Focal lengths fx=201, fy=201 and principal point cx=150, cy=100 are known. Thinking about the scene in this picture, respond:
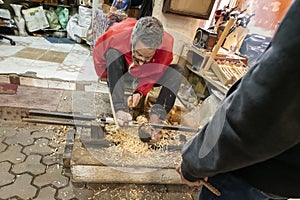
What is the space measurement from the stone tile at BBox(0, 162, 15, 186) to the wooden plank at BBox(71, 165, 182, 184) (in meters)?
0.35

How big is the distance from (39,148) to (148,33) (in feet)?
3.39

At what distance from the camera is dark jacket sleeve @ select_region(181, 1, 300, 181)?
0.31 metres

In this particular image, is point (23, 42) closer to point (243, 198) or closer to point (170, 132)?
point (170, 132)

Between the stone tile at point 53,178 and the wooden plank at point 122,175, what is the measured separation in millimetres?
101

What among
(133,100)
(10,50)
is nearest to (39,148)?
(133,100)

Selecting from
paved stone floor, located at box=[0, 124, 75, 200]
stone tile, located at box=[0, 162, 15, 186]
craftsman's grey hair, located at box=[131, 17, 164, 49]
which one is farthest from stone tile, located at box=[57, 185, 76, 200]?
craftsman's grey hair, located at box=[131, 17, 164, 49]

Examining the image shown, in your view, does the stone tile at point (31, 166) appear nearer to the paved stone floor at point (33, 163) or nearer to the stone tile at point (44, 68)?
the paved stone floor at point (33, 163)

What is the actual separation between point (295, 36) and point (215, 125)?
0.23 metres

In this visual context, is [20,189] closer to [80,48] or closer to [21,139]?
[21,139]

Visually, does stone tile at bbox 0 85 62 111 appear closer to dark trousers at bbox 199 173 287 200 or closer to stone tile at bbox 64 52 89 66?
stone tile at bbox 64 52 89 66

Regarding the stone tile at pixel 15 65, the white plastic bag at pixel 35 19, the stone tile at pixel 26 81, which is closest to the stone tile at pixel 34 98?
the stone tile at pixel 26 81

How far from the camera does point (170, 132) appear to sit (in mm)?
1511

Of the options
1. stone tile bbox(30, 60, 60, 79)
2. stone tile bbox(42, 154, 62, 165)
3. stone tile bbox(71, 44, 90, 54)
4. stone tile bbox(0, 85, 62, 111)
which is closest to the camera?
stone tile bbox(42, 154, 62, 165)

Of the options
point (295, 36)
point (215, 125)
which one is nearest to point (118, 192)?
point (215, 125)
